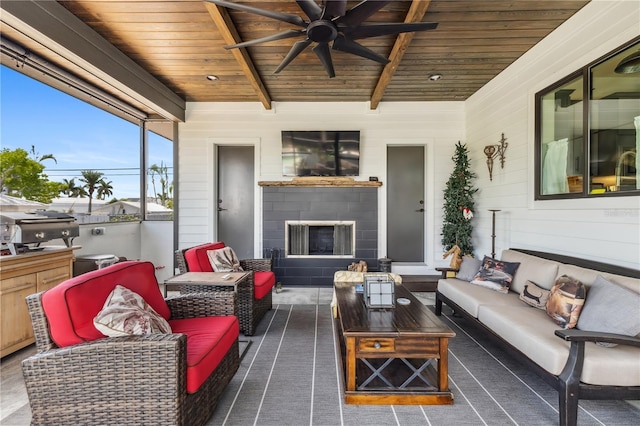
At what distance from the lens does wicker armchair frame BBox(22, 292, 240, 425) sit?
142cm

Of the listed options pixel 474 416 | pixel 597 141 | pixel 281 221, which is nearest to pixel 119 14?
pixel 281 221

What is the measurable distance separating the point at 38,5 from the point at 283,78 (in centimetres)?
250

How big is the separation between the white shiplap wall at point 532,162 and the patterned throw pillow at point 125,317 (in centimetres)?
353

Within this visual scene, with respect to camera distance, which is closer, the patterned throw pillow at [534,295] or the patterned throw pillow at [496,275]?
the patterned throw pillow at [534,295]

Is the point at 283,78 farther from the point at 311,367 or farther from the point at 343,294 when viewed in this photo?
the point at 311,367

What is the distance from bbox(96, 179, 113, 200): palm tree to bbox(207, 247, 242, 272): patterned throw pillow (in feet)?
6.83

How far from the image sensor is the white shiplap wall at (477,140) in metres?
2.60

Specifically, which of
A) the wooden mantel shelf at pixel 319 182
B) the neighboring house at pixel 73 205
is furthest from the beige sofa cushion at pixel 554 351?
the neighboring house at pixel 73 205

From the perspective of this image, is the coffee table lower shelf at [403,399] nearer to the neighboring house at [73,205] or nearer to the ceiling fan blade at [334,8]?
the ceiling fan blade at [334,8]

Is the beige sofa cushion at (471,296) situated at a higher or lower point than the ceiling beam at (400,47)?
lower

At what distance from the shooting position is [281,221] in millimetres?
4883

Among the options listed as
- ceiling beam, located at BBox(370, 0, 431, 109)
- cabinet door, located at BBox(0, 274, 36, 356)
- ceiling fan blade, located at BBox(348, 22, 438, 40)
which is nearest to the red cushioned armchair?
cabinet door, located at BBox(0, 274, 36, 356)

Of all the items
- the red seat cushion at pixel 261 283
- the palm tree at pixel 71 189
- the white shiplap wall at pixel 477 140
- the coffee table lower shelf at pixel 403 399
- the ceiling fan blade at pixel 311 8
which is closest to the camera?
the coffee table lower shelf at pixel 403 399

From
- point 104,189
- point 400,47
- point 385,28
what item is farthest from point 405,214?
point 104,189
